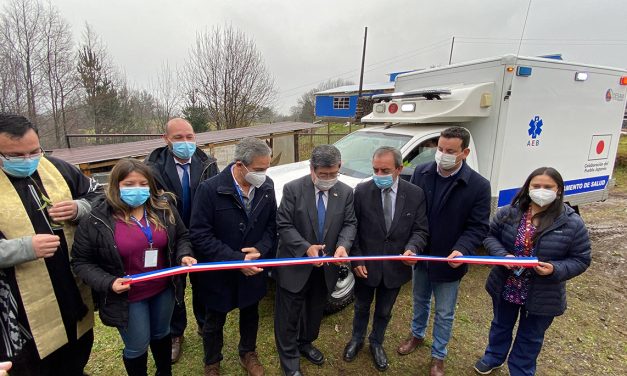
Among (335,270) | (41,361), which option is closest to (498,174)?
(335,270)

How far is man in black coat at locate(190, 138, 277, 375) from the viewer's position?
2373 millimetres

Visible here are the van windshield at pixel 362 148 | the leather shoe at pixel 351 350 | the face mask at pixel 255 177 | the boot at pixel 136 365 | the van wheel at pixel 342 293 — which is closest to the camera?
the boot at pixel 136 365

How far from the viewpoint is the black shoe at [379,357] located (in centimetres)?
293

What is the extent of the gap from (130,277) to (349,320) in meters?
2.48

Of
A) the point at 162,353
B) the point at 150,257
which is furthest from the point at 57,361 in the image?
the point at 150,257

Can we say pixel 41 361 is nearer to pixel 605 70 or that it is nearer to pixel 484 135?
pixel 484 135

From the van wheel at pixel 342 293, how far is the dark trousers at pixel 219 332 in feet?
3.41

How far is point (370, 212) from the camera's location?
2.63m

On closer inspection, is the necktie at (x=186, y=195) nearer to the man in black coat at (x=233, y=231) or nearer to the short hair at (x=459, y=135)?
the man in black coat at (x=233, y=231)

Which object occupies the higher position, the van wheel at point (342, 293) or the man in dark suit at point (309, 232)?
the man in dark suit at point (309, 232)

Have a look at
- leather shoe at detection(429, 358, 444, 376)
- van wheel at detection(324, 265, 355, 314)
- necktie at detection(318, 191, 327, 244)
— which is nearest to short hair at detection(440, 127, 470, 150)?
necktie at detection(318, 191, 327, 244)

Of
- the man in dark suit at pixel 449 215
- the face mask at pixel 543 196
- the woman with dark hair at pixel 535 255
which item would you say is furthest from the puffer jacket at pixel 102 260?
the face mask at pixel 543 196

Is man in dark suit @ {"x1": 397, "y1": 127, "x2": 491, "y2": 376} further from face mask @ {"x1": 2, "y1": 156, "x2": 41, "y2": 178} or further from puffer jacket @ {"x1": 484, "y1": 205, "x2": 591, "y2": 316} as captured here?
face mask @ {"x1": 2, "y1": 156, "x2": 41, "y2": 178}

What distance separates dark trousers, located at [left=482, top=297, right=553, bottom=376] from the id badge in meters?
2.70
